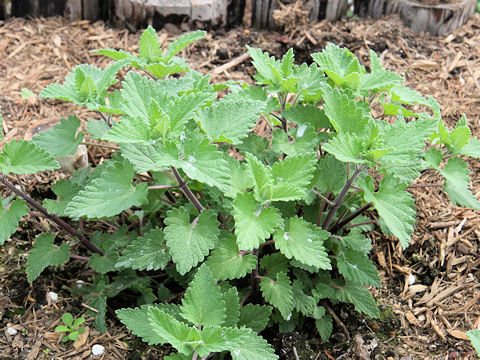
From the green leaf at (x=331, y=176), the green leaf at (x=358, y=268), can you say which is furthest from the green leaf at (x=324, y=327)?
the green leaf at (x=331, y=176)

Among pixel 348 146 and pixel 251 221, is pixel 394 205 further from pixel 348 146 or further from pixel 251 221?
pixel 251 221

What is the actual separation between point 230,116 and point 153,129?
34cm

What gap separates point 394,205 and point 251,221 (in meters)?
0.58

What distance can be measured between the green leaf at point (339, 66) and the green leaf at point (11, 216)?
142 centimetres

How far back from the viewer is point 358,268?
2.28m

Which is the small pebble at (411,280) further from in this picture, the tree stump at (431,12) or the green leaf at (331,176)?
the tree stump at (431,12)

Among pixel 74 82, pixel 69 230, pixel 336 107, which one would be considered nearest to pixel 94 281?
pixel 69 230

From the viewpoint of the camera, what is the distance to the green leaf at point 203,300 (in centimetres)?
188

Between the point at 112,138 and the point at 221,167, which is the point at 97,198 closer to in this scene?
the point at 112,138

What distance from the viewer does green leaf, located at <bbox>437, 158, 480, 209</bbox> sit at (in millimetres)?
2130

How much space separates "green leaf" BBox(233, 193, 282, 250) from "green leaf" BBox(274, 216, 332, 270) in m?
0.11

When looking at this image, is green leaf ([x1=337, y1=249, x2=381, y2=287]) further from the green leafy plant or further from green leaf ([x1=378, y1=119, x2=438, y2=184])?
the green leafy plant

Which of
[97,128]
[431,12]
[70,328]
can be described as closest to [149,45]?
[97,128]

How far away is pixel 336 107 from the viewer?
207 centimetres
